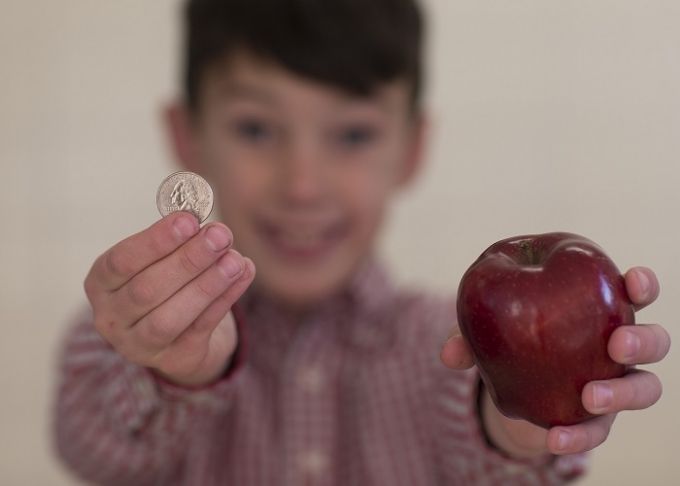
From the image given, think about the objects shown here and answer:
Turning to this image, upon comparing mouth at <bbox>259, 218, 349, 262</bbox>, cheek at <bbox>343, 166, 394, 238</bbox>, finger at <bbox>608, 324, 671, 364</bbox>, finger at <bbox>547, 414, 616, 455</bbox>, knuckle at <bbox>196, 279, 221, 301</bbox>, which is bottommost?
mouth at <bbox>259, 218, 349, 262</bbox>

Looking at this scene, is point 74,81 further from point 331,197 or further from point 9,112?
point 331,197

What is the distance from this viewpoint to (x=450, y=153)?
6.57ft

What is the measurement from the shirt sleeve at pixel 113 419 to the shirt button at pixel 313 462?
131 mm

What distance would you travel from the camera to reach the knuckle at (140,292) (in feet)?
2.04

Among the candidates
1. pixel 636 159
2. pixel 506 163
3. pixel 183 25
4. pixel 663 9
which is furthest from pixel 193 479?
pixel 663 9

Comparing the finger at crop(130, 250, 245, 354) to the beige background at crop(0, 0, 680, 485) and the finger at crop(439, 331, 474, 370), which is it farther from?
the beige background at crop(0, 0, 680, 485)

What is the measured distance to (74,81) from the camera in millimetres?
2086

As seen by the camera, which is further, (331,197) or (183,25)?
(183,25)

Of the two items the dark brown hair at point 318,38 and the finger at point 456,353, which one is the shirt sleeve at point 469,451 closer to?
the finger at point 456,353

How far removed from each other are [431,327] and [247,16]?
0.52 m

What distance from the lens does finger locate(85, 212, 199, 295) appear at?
60cm

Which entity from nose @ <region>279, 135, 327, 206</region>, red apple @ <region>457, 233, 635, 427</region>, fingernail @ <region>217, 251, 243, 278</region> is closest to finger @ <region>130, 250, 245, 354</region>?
fingernail @ <region>217, 251, 243, 278</region>

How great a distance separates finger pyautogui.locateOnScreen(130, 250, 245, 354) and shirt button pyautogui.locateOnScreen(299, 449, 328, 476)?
21.7 inches

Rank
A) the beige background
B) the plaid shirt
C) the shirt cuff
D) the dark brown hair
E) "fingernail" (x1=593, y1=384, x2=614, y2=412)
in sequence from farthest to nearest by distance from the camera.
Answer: the beige background → the dark brown hair → the plaid shirt → the shirt cuff → "fingernail" (x1=593, y1=384, x2=614, y2=412)
